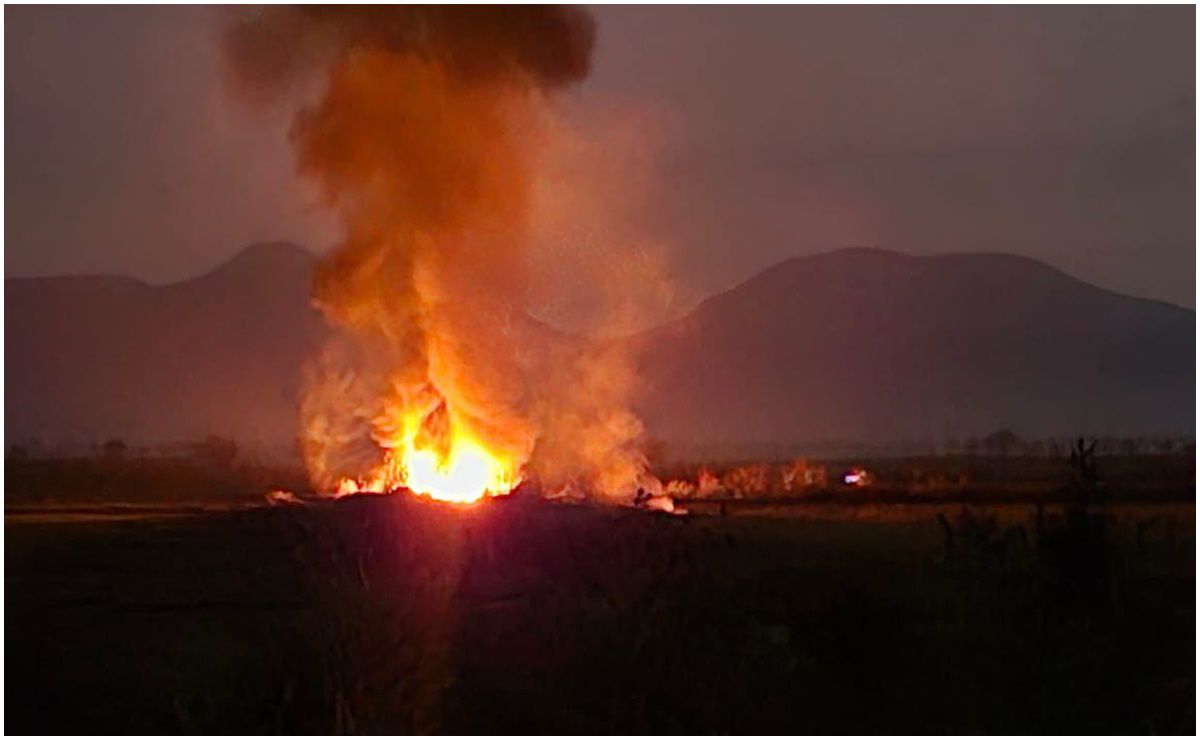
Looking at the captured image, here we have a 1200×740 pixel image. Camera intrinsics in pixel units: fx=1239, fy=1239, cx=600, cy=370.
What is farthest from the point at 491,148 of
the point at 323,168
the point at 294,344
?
the point at 294,344

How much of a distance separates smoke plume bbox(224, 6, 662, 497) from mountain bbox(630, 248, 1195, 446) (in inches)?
14.8

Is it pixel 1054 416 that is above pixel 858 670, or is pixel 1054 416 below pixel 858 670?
above

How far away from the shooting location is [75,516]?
4.04 metres

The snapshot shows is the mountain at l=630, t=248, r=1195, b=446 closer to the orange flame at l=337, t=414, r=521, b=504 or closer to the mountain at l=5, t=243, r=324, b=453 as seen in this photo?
the orange flame at l=337, t=414, r=521, b=504

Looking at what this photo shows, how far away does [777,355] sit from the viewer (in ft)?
13.6

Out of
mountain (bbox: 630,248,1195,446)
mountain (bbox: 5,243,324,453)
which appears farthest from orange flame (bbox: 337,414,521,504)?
mountain (bbox: 630,248,1195,446)

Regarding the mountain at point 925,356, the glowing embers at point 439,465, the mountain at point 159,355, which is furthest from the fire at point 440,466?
the mountain at point 925,356

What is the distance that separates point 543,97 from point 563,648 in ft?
5.89

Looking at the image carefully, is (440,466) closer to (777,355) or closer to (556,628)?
(556,628)

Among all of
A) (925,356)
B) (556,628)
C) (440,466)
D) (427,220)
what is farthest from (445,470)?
(925,356)

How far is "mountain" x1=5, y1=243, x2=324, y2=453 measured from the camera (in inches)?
159

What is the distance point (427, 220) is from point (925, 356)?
5.64 feet

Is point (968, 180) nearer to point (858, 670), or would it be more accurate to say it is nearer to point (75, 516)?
point (858, 670)

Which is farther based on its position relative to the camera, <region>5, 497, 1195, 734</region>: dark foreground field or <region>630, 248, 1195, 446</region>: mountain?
<region>630, 248, 1195, 446</region>: mountain
